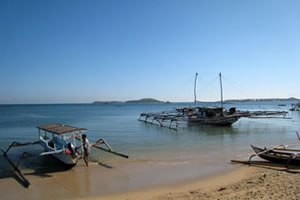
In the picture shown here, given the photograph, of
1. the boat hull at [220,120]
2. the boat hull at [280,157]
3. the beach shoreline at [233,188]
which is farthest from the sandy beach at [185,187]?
the boat hull at [220,120]

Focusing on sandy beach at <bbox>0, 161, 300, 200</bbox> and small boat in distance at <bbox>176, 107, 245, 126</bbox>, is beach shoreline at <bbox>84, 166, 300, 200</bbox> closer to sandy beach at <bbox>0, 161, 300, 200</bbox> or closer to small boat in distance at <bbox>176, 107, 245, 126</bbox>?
sandy beach at <bbox>0, 161, 300, 200</bbox>

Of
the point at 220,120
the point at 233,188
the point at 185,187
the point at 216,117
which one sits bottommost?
the point at 185,187

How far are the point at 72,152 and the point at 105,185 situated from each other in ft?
9.65

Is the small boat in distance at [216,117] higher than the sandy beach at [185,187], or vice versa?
the small boat in distance at [216,117]

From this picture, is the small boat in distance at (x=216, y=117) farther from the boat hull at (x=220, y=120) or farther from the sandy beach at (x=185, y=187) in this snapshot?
the sandy beach at (x=185, y=187)

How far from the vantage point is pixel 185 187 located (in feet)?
27.7

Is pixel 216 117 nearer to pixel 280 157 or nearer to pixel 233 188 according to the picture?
pixel 280 157

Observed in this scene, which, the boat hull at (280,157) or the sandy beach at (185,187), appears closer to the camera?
the sandy beach at (185,187)

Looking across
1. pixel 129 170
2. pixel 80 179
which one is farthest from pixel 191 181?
pixel 80 179

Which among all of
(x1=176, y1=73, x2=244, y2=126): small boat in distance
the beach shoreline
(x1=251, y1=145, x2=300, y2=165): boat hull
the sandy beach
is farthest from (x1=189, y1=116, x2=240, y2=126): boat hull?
the beach shoreline

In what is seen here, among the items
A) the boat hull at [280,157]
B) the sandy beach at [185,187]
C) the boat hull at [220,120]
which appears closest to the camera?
the sandy beach at [185,187]

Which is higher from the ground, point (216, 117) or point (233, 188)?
point (216, 117)

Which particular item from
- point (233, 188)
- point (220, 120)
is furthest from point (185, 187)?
point (220, 120)

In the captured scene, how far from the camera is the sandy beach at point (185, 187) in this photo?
23.1 feet
